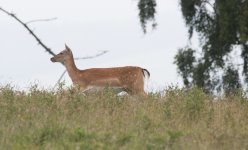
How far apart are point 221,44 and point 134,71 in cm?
926

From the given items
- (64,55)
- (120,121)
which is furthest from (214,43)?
(120,121)

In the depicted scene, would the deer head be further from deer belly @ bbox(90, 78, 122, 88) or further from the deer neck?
deer belly @ bbox(90, 78, 122, 88)

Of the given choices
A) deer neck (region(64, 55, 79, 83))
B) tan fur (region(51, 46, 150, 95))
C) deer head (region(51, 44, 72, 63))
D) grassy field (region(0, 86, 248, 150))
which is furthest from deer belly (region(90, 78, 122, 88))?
grassy field (region(0, 86, 248, 150))

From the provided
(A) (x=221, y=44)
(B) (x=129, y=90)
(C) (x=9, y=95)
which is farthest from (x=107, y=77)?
(A) (x=221, y=44)

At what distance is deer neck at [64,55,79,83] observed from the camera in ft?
62.0

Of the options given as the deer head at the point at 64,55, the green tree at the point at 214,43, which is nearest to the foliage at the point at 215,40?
the green tree at the point at 214,43

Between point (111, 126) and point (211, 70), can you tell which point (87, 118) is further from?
point (211, 70)

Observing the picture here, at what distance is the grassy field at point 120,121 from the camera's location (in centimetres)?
923

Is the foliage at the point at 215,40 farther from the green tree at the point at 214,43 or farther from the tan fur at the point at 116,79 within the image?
the tan fur at the point at 116,79

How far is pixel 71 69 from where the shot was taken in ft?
63.1

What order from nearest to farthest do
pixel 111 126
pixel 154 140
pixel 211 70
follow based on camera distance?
pixel 154 140 < pixel 111 126 < pixel 211 70

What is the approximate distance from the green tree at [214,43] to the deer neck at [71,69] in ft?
22.9

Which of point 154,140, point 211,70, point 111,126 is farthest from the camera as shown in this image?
point 211,70

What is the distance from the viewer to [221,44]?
26891 millimetres
